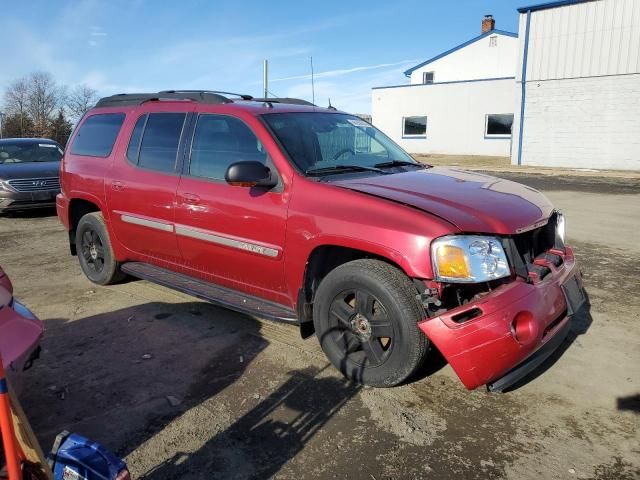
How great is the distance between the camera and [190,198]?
4180mm

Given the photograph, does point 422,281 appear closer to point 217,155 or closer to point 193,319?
point 217,155

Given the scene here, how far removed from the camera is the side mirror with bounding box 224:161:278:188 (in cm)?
351

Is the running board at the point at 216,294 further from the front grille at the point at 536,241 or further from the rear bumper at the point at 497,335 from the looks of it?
the front grille at the point at 536,241

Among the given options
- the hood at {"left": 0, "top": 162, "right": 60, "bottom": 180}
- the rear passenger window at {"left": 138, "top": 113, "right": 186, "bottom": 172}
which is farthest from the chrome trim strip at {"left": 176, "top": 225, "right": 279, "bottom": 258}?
the hood at {"left": 0, "top": 162, "right": 60, "bottom": 180}

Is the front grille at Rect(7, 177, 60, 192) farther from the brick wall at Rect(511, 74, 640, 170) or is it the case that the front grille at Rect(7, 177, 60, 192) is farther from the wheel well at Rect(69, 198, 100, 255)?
the brick wall at Rect(511, 74, 640, 170)

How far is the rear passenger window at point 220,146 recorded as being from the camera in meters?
3.96

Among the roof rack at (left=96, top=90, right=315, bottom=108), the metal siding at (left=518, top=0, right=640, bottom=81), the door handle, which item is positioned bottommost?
the door handle

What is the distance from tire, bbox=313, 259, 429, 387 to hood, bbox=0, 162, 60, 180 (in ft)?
27.8

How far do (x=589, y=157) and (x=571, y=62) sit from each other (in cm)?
353

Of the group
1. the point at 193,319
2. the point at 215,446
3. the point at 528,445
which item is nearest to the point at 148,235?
the point at 193,319

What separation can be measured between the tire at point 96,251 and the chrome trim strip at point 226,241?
134 centimetres

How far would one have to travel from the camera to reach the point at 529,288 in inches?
117

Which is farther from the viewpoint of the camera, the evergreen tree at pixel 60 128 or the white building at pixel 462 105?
the evergreen tree at pixel 60 128

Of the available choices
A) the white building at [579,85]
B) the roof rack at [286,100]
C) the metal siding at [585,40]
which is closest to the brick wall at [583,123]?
the white building at [579,85]
